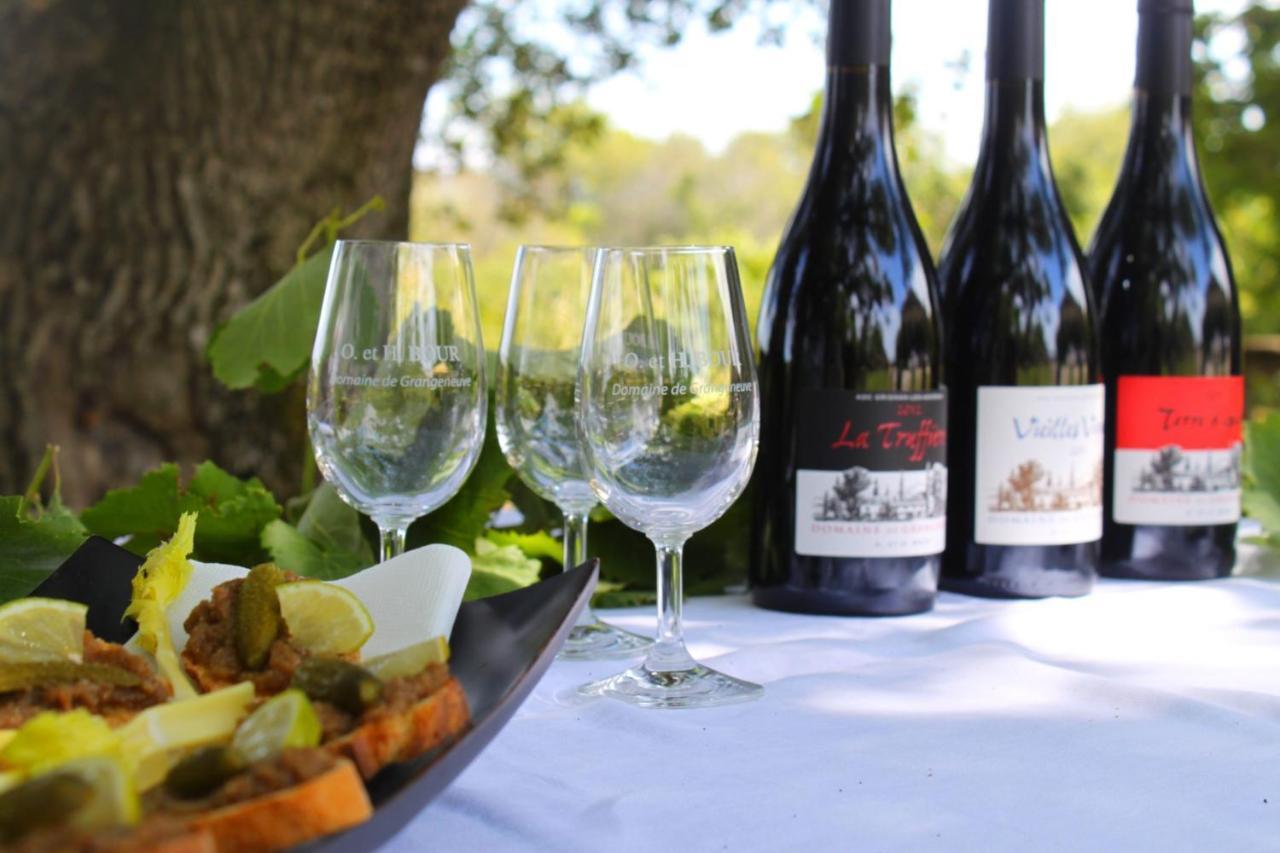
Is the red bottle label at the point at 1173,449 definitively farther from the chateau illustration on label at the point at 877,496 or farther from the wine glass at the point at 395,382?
the wine glass at the point at 395,382

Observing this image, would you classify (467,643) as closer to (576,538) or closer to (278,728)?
(278,728)

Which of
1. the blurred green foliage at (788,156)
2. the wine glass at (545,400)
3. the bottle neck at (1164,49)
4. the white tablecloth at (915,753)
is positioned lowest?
the white tablecloth at (915,753)

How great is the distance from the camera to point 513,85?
18.0 ft

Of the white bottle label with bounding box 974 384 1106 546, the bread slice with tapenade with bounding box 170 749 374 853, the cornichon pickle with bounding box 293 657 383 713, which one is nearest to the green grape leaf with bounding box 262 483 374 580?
the cornichon pickle with bounding box 293 657 383 713

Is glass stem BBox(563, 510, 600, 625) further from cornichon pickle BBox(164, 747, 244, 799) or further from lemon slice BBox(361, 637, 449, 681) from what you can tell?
cornichon pickle BBox(164, 747, 244, 799)

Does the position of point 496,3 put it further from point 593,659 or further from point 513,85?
point 593,659

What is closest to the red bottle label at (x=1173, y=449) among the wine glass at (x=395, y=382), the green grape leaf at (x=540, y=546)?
the green grape leaf at (x=540, y=546)

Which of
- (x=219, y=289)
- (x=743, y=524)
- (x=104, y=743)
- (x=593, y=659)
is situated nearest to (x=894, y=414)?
(x=743, y=524)

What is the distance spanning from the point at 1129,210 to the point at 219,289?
189 centimetres

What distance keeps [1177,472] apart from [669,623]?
885mm

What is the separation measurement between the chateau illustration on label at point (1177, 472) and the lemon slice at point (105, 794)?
1.43 m

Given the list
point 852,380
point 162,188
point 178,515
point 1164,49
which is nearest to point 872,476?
point 852,380

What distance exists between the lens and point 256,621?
81 cm

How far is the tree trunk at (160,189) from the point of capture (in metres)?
2.90
